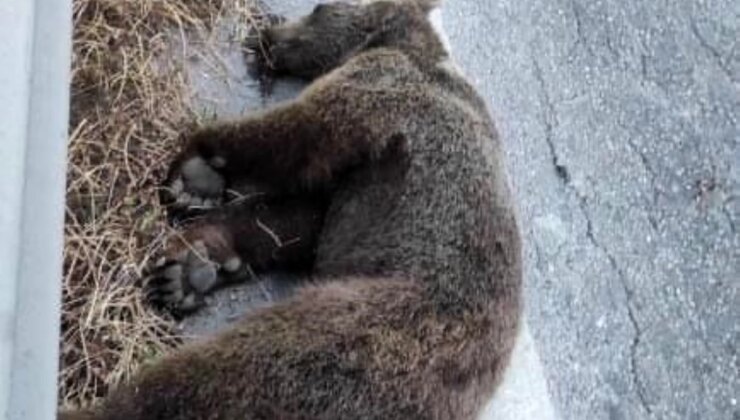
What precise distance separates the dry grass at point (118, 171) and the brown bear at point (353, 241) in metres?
0.11

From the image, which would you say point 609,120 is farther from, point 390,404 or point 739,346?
point 390,404

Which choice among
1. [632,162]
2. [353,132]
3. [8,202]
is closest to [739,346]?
[632,162]

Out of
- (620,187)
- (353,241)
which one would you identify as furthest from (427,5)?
(620,187)

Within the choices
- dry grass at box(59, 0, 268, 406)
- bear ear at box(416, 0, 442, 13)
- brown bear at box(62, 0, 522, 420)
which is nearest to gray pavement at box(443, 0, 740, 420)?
bear ear at box(416, 0, 442, 13)

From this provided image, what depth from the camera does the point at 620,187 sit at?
16.1 feet

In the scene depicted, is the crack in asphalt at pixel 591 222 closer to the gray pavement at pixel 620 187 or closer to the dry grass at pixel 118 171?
the gray pavement at pixel 620 187

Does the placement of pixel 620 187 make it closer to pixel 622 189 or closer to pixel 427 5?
pixel 622 189

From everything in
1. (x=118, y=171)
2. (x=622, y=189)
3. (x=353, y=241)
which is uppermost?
(x=118, y=171)

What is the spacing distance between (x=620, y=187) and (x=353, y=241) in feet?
5.40

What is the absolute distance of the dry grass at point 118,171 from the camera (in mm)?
3447

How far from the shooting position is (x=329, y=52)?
4.20 metres

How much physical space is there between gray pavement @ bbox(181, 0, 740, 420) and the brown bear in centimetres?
32

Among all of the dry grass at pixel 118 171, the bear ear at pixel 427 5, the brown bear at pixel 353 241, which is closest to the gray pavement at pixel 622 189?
the bear ear at pixel 427 5

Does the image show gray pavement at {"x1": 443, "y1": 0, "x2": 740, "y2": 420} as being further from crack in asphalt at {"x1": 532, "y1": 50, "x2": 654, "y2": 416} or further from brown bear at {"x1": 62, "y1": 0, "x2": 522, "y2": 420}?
brown bear at {"x1": 62, "y1": 0, "x2": 522, "y2": 420}
